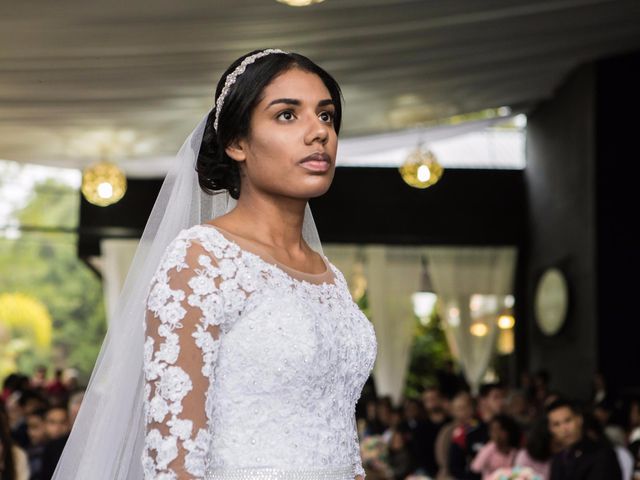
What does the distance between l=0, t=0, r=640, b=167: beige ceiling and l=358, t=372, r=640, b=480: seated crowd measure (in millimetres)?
2552

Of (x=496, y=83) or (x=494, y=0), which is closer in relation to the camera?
(x=494, y=0)

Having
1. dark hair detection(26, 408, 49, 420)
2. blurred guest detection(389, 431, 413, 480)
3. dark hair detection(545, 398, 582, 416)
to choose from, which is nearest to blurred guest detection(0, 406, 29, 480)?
dark hair detection(545, 398, 582, 416)

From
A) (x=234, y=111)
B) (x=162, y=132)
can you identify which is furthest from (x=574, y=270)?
(x=234, y=111)

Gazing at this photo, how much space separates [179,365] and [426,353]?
21.3 m

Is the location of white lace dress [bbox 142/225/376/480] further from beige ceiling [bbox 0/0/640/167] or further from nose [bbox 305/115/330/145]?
beige ceiling [bbox 0/0/640/167]

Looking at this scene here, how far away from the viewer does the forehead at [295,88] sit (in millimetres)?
1996

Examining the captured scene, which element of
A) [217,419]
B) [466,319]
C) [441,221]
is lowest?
[217,419]

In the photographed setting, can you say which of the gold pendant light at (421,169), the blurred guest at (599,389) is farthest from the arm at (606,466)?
the gold pendant light at (421,169)

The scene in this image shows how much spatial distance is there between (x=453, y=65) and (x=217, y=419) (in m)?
7.86

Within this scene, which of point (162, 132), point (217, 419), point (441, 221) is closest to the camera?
point (217, 419)

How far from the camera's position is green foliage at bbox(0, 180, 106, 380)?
4212cm

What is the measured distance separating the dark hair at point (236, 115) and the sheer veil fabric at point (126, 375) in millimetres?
90

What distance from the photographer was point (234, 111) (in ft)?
6.64

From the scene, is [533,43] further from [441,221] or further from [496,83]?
[441,221]
